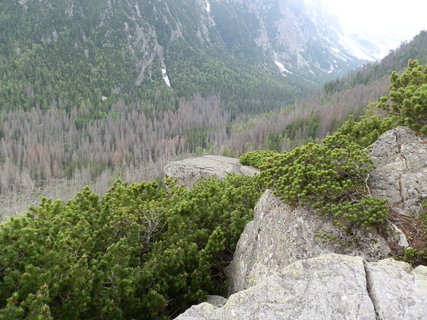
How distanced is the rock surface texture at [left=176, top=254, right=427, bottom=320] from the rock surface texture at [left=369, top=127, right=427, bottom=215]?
2.19 m

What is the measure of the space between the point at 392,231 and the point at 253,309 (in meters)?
3.54

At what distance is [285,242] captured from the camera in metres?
6.98

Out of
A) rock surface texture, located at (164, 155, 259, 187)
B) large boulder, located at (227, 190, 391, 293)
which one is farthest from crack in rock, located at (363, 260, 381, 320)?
rock surface texture, located at (164, 155, 259, 187)

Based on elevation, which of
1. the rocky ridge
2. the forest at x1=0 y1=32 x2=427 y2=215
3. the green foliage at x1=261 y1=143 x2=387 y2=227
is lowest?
the forest at x1=0 y1=32 x2=427 y2=215

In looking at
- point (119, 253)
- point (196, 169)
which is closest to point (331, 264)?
point (119, 253)

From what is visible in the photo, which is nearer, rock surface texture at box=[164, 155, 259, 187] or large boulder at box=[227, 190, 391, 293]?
large boulder at box=[227, 190, 391, 293]

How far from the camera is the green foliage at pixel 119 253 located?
5.77m

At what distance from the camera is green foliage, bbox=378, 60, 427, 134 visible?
7.42m

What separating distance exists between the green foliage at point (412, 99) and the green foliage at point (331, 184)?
5.40 feet

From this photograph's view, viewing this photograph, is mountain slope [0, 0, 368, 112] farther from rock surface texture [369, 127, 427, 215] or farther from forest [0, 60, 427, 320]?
rock surface texture [369, 127, 427, 215]

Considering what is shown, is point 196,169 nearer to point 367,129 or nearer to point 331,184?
point 367,129

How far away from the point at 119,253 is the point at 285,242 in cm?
398

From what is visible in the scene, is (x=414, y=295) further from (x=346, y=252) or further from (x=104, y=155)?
(x=104, y=155)

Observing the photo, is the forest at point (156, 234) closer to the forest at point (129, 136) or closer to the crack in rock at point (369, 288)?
the crack in rock at point (369, 288)
